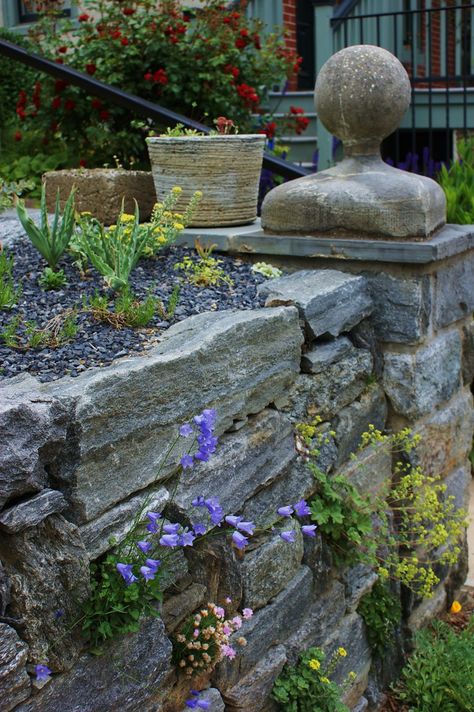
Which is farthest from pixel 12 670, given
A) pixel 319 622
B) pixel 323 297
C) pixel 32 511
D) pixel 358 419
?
pixel 358 419

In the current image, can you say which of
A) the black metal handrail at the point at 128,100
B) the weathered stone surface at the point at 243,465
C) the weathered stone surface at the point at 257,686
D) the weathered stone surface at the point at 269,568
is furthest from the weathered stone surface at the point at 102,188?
the weathered stone surface at the point at 257,686

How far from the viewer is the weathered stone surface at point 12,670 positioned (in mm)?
1644

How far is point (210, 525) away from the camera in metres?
2.26

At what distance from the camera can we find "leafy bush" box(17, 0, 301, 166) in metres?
5.75

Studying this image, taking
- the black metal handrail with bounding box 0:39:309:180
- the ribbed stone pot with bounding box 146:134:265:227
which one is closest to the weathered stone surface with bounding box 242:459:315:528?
the ribbed stone pot with bounding box 146:134:265:227

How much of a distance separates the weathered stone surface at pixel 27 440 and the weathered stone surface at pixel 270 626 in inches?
34.4

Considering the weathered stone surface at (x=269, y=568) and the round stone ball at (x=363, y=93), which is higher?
the round stone ball at (x=363, y=93)

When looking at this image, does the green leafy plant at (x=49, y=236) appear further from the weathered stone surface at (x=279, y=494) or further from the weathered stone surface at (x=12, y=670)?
the weathered stone surface at (x=12, y=670)

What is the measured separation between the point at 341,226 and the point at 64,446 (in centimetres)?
170

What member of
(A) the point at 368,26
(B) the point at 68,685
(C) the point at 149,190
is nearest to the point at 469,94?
(A) the point at 368,26

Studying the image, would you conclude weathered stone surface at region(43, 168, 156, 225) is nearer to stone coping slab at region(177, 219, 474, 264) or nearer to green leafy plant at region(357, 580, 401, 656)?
stone coping slab at region(177, 219, 474, 264)

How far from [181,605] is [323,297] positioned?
3.69 ft

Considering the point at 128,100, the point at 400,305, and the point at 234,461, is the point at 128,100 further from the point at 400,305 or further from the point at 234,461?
the point at 234,461

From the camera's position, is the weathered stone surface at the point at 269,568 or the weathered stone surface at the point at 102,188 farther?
the weathered stone surface at the point at 102,188
